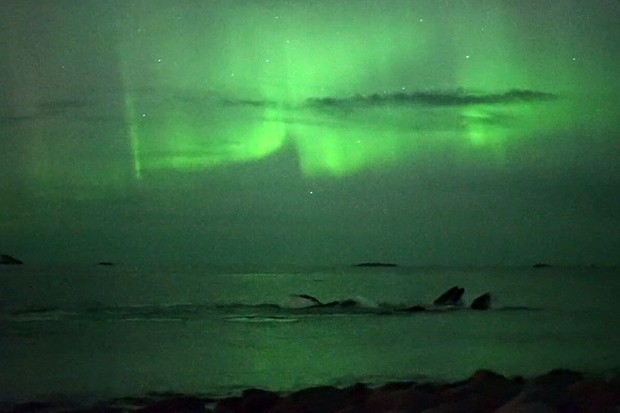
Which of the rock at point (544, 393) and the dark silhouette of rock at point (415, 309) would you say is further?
the dark silhouette of rock at point (415, 309)

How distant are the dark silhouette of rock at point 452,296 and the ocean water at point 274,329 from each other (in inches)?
2.2

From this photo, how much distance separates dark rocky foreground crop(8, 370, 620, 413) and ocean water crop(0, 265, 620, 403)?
2.9 inches

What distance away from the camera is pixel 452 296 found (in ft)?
15.9

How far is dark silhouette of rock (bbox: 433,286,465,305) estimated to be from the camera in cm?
485

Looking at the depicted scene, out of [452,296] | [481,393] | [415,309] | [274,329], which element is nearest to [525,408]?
[481,393]

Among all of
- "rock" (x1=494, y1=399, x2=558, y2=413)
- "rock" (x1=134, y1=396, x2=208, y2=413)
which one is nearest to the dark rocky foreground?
"rock" (x1=134, y1=396, x2=208, y2=413)

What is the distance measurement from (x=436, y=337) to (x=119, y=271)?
176cm

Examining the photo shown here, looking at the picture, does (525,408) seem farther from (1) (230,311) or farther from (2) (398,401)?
(1) (230,311)

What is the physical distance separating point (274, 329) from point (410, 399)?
855mm

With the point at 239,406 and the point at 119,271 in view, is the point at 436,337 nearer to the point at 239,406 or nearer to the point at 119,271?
the point at 239,406

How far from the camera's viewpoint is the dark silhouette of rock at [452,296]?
485 cm

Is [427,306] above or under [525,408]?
above

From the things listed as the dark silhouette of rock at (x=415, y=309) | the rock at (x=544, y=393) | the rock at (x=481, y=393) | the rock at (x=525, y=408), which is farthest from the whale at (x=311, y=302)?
the rock at (x=525, y=408)

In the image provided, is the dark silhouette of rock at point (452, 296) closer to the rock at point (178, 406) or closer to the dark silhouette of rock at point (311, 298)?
the dark silhouette of rock at point (311, 298)
